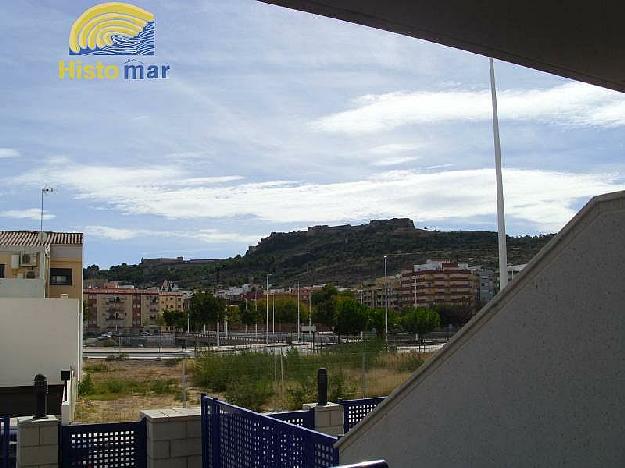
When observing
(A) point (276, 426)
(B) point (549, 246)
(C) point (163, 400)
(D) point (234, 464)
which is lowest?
(C) point (163, 400)

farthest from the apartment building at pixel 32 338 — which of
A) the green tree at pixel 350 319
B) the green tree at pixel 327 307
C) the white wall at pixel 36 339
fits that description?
the green tree at pixel 327 307

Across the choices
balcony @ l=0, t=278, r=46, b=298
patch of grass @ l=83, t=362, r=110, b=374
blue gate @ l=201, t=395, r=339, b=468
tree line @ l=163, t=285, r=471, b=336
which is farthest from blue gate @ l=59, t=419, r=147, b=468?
tree line @ l=163, t=285, r=471, b=336

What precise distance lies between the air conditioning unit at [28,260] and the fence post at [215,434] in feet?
107

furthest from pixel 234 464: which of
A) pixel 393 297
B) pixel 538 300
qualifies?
pixel 393 297

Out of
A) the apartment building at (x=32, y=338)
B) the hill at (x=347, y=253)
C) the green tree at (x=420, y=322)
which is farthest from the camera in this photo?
the hill at (x=347, y=253)

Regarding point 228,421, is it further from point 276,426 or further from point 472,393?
point 472,393

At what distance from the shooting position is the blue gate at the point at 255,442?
19.5ft

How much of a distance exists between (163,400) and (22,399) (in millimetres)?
5097

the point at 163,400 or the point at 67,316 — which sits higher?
the point at 67,316

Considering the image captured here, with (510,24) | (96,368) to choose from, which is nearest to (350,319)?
(96,368)

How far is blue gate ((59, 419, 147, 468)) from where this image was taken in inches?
362

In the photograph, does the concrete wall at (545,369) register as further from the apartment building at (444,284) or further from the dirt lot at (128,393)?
the apartment building at (444,284)

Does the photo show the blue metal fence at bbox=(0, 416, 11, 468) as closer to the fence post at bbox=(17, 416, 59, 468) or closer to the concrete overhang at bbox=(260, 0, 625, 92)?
the fence post at bbox=(17, 416, 59, 468)

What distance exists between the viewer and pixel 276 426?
21.9 feet
